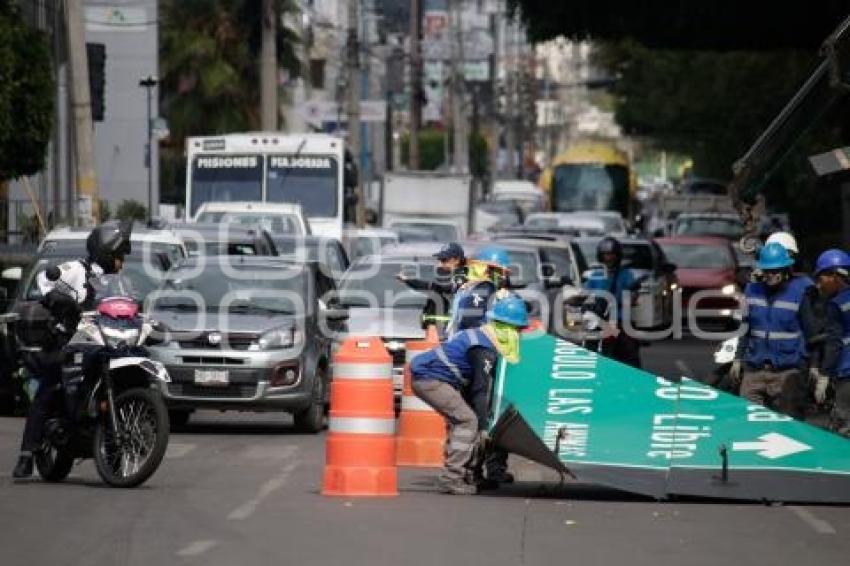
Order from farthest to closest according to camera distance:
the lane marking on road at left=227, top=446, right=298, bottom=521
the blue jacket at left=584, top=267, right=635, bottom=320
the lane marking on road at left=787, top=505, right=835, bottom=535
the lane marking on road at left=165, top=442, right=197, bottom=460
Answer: the blue jacket at left=584, top=267, right=635, bottom=320
the lane marking on road at left=165, top=442, right=197, bottom=460
the lane marking on road at left=227, top=446, right=298, bottom=521
the lane marking on road at left=787, top=505, right=835, bottom=535

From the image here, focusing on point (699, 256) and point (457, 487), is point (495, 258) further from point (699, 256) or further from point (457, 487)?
point (699, 256)

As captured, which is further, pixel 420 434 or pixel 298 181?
pixel 298 181

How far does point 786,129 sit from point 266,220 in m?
15.2

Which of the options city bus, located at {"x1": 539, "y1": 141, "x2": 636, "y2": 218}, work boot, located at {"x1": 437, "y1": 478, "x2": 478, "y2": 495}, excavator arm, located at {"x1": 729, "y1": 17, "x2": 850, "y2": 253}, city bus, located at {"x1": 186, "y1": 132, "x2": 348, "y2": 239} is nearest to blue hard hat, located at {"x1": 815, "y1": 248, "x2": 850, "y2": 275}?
excavator arm, located at {"x1": 729, "y1": 17, "x2": 850, "y2": 253}

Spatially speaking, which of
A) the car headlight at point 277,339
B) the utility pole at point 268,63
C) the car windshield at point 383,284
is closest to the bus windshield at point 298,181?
Result: the utility pole at point 268,63

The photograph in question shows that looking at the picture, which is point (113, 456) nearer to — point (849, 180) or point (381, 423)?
point (381, 423)

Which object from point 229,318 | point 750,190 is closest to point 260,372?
point 229,318

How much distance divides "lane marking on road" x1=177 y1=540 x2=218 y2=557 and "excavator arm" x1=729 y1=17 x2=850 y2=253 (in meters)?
6.62

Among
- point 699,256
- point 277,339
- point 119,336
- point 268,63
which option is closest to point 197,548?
point 119,336

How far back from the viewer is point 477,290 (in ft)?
55.1

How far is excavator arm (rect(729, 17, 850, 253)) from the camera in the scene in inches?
658

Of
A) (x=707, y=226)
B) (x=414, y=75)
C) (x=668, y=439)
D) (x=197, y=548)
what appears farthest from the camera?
(x=414, y=75)

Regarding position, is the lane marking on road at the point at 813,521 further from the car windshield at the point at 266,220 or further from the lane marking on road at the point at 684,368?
the car windshield at the point at 266,220

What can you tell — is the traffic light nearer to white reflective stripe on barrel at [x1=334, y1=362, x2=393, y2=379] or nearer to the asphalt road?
the asphalt road
